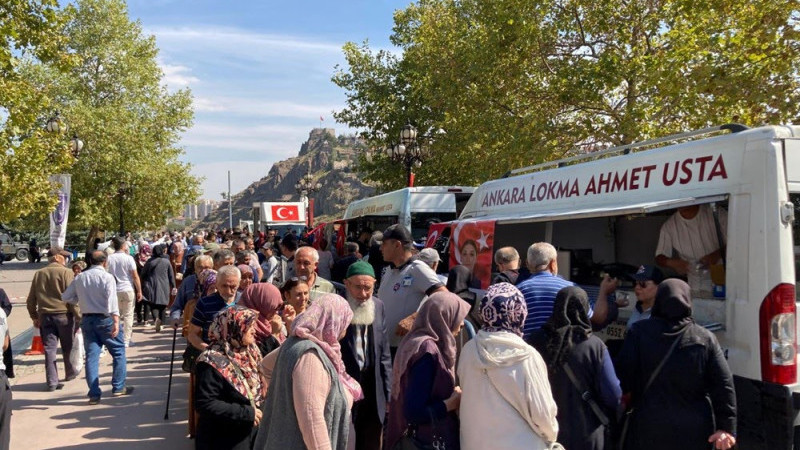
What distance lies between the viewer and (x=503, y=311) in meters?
3.36

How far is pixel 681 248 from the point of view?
637 cm

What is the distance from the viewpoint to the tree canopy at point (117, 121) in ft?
111

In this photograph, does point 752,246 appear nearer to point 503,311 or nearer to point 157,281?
point 503,311

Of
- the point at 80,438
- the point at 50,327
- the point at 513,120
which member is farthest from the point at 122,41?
the point at 80,438

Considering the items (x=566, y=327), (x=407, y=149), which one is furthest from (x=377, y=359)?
(x=407, y=149)

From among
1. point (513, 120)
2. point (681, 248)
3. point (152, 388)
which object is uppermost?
point (513, 120)

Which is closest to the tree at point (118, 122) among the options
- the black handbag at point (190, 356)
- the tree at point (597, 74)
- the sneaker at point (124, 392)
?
the tree at point (597, 74)

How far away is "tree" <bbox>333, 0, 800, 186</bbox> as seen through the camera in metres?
11.5

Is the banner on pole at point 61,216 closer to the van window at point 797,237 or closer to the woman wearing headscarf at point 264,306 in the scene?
the woman wearing headscarf at point 264,306

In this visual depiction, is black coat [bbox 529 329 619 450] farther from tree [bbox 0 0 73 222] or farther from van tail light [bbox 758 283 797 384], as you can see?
tree [bbox 0 0 73 222]

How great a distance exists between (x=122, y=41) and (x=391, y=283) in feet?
117

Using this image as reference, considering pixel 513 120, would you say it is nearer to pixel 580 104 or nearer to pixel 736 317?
pixel 580 104

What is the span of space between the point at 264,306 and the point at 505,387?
2214 mm

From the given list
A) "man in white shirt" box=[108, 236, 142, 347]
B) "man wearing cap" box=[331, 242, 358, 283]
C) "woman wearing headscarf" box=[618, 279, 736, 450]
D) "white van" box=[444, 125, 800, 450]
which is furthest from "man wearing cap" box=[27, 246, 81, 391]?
"woman wearing headscarf" box=[618, 279, 736, 450]
